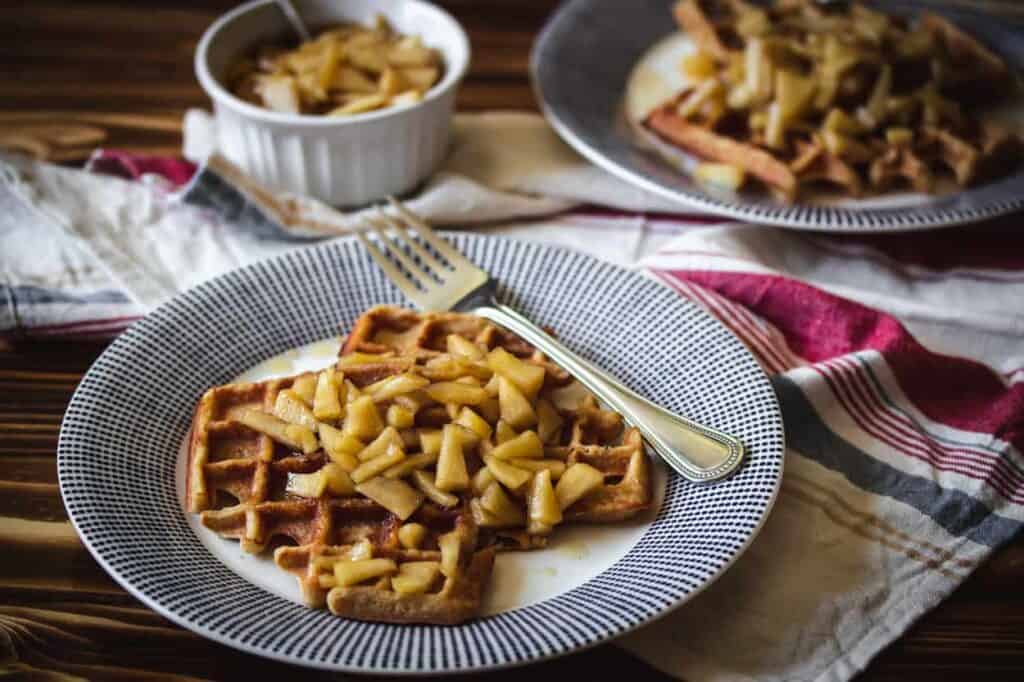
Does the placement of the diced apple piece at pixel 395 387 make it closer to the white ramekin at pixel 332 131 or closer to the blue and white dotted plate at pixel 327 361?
the blue and white dotted plate at pixel 327 361

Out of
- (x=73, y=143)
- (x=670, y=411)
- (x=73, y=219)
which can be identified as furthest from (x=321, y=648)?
(x=73, y=143)

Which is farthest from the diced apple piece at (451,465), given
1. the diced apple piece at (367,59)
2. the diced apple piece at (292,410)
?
the diced apple piece at (367,59)

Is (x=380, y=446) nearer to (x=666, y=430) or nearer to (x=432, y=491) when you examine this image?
(x=432, y=491)

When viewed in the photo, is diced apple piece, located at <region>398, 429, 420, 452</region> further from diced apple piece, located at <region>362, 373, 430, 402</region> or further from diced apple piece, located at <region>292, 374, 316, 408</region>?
diced apple piece, located at <region>292, 374, 316, 408</region>

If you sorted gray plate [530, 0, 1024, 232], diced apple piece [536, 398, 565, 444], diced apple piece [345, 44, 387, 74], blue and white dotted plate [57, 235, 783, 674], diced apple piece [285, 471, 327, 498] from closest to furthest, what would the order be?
blue and white dotted plate [57, 235, 783, 674], diced apple piece [285, 471, 327, 498], diced apple piece [536, 398, 565, 444], gray plate [530, 0, 1024, 232], diced apple piece [345, 44, 387, 74]

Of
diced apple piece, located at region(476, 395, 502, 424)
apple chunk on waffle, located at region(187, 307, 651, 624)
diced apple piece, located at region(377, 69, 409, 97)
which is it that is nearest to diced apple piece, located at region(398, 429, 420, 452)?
apple chunk on waffle, located at region(187, 307, 651, 624)

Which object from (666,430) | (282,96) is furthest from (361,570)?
(282,96)

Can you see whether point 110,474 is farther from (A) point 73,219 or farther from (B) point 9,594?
(A) point 73,219
